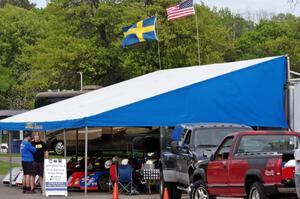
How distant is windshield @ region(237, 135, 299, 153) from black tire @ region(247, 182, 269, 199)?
39.8 inches

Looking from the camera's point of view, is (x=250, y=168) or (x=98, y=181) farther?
(x=98, y=181)

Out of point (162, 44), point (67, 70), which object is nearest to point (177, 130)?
point (162, 44)

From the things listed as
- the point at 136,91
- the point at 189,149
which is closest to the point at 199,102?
the point at 136,91

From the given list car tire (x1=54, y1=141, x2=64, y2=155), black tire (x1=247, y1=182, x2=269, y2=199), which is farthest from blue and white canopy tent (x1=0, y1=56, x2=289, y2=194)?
car tire (x1=54, y1=141, x2=64, y2=155)

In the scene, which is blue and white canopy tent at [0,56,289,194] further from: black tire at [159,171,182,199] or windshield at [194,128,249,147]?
windshield at [194,128,249,147]

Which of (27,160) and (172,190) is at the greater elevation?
(27,160)

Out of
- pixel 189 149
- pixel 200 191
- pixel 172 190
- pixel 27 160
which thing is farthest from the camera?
pixel 27 160

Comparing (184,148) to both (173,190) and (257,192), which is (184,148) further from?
(257,192)

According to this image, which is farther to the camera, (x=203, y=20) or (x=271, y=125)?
(x=203, y=20)

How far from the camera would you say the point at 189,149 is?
18.2 meters

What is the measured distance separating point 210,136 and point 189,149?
29.4 inches

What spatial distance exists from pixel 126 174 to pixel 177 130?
10.4 ft

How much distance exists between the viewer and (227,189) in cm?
1523

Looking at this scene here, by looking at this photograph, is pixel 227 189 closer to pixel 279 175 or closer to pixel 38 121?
pixel 279 175
